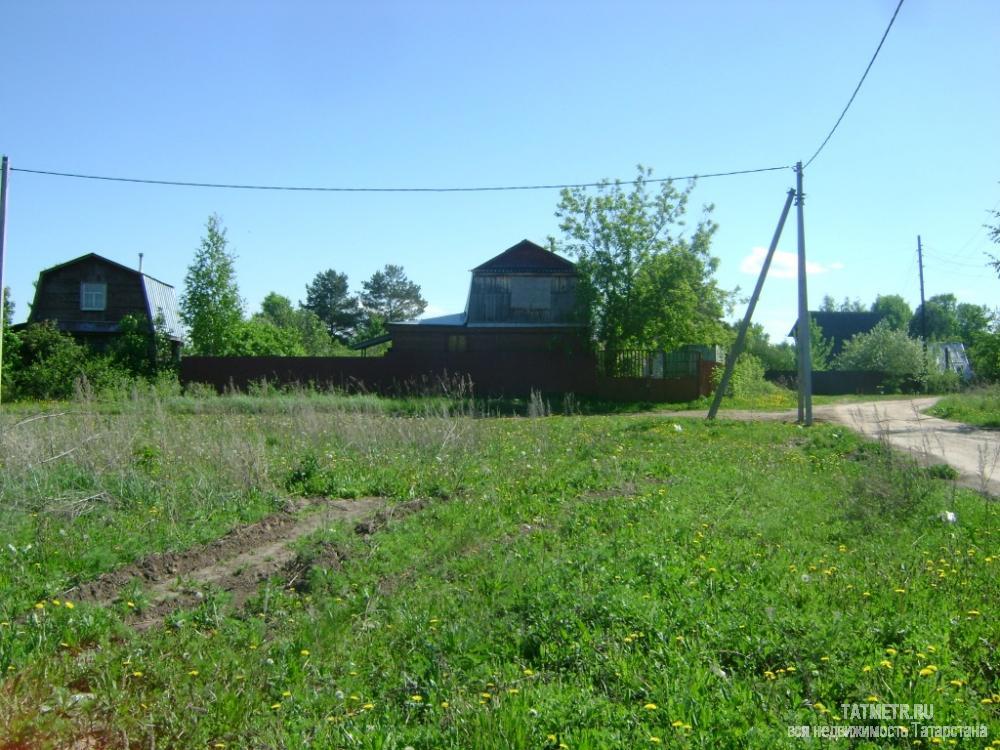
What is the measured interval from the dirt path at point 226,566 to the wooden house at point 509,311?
2491cm

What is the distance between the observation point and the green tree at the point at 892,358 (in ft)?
149

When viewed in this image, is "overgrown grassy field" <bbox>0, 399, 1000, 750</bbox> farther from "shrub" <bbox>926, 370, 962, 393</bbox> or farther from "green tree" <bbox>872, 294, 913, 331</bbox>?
"green tree" <bbox>872, 294, 913, 331</bbox>

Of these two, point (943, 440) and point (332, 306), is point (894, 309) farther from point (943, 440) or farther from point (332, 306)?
point (943, 440)

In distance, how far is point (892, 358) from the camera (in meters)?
45.8

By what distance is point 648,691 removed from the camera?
159 inches

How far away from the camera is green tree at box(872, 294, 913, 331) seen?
8431cm

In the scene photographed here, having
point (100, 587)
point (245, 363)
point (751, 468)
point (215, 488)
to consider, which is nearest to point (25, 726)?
point (100, 587)

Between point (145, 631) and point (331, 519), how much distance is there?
305 cm

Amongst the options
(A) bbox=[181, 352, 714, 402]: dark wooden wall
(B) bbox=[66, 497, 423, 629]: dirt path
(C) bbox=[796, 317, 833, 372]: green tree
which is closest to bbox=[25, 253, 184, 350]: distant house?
(A) bbox=[181, 352, 714, 402]: dark wooden wall

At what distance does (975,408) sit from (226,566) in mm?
24783

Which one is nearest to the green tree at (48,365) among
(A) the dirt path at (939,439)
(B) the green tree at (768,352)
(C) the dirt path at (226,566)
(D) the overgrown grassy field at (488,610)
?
(D) the overgrown grassy field at (488,610)

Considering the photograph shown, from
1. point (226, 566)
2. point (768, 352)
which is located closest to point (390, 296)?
point (768, 352)

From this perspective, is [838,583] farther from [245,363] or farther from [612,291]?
[245,363]

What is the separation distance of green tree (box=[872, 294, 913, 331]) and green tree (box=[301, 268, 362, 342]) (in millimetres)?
55343
